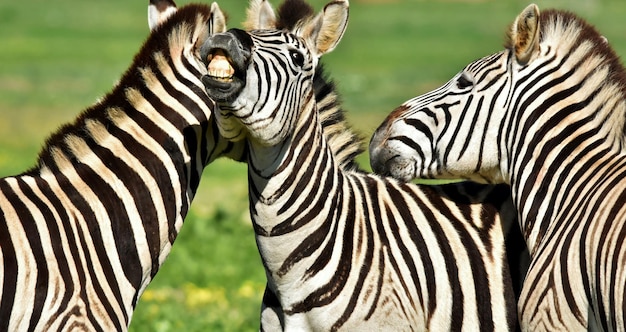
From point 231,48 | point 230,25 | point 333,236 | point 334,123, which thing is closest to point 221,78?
point 231,48

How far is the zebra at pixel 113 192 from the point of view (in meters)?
5.86

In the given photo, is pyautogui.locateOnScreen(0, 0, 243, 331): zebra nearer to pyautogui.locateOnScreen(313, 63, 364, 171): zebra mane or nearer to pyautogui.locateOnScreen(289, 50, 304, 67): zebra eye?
pyautogui.locateOnScreen(289, 50, 304, 67): zebra eye

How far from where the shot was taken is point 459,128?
6.60 m

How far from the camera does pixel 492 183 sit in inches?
269

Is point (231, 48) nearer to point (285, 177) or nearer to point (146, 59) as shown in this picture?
point (285, 177)

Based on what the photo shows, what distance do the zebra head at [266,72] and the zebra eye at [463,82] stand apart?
86 cm

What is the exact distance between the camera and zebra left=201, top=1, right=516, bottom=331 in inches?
241

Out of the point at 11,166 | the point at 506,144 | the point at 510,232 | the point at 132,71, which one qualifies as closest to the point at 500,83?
the point at 506,144

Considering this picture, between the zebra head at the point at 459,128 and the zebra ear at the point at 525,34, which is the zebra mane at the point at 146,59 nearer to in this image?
the zebra head at the point at 459,128

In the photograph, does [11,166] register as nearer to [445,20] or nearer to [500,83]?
A: [500,83]

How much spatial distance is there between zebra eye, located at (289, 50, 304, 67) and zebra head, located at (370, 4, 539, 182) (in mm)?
908

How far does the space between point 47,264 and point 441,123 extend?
2.55 metres

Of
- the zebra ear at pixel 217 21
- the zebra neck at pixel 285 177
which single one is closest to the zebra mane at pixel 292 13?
the zebra ear at pixel 217 21

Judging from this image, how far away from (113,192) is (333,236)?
1353 mm
